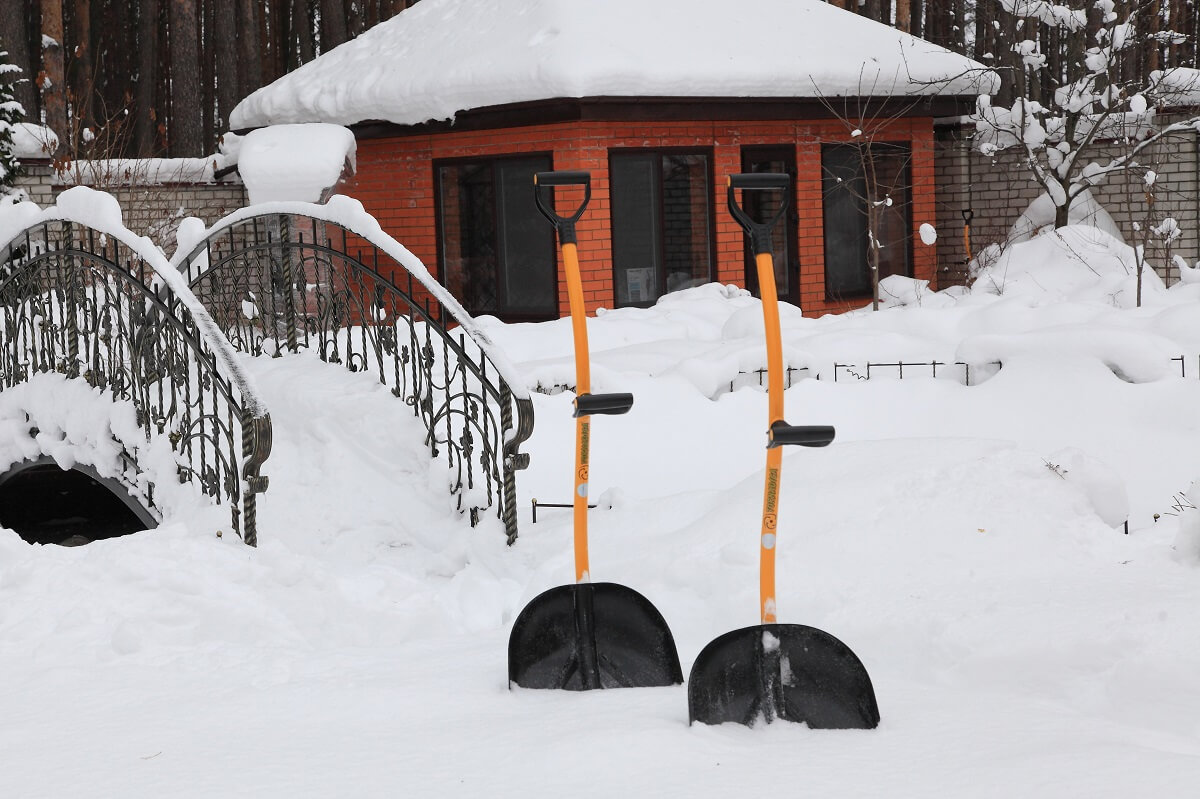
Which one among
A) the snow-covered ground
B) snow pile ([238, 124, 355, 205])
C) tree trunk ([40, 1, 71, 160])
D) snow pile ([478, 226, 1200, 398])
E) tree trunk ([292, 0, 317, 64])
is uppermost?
tree trunk ([292, 0, 317, 64])

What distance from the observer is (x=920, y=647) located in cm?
411

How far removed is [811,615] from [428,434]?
264 centimetres

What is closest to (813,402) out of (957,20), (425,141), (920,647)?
(920,647)

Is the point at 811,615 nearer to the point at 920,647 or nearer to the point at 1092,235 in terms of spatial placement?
the point at 920,647

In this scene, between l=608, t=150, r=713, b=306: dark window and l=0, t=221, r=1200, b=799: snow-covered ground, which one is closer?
l=0, t=221, r=1200, b=799: snow-covered ground

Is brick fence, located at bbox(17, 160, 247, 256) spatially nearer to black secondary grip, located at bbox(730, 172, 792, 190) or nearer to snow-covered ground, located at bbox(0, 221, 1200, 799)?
snow-covered ground, located at bbox(0, 221, 1200, 799)

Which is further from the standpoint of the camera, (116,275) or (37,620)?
(116,275)

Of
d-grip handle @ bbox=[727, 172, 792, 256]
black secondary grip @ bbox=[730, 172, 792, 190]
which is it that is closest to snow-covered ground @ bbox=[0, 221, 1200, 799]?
d-grip handle @ bbox=[727, 172, 792, 256]

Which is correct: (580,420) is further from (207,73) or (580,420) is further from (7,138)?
(207,73)

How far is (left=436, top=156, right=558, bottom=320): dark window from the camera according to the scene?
13.1 m

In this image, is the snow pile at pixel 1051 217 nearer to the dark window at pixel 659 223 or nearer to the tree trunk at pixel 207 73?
the dark window at pixel 659 223

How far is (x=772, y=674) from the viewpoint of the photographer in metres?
3.47

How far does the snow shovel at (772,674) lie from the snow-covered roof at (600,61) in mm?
8986

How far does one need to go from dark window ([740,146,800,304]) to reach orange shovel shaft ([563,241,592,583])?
32.3 feet
